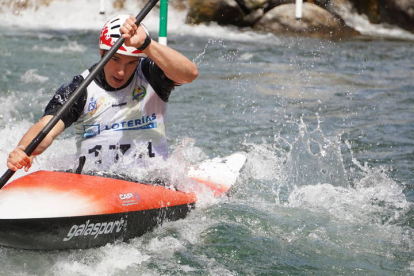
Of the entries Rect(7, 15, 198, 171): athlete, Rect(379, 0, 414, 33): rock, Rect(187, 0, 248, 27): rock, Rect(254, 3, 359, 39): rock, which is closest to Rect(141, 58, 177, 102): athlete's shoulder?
Rect(7, 15, 198, 171): athlete

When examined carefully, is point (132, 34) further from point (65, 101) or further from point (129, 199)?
point (129, 199)

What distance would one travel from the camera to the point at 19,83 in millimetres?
10508

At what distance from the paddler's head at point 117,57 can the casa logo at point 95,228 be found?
0.99m

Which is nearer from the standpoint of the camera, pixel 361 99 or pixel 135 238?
pixel 135 238

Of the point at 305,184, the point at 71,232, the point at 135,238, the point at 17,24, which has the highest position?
the point at 71,232

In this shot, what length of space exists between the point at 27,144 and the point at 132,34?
0.97 m

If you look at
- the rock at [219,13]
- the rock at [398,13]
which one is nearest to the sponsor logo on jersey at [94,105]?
the rock at [219,13]

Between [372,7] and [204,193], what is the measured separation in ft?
46.3

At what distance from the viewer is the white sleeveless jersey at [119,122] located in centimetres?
445

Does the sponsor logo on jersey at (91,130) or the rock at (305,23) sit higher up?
the sponsor logo on jersey at (91,130)

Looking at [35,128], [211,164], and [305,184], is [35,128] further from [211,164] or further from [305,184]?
[305,184]

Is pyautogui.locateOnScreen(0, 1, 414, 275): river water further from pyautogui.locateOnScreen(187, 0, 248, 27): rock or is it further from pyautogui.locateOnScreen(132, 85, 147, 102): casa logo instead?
pyautogui.locateOnScreen(187, 0, 248, 27): rock

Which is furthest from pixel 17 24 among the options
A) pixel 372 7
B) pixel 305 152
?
pixel 305 152

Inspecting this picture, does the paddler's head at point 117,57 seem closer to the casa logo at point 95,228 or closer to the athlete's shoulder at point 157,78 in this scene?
the athlete's shoulder at point 157,78
